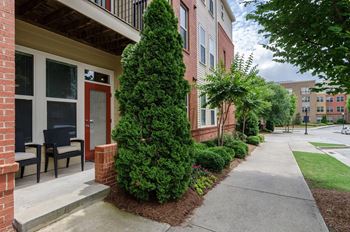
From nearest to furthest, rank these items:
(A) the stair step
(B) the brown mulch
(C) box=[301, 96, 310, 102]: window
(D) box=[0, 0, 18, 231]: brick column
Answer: (D) box=[0, 0, 18, 231]: brick column → (A) the stair step → (B) the brown mulch → (C) box=[301, 96, 310, 102]: window

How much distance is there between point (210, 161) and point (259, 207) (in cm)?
231

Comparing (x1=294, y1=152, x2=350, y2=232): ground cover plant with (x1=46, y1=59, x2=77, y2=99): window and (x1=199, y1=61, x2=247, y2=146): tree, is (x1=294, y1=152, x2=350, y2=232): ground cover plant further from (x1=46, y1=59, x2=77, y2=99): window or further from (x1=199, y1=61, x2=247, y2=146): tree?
(x1=46, y1=59, x2=77, y2=99): window

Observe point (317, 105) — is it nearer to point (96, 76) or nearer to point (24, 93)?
point (96, 76)

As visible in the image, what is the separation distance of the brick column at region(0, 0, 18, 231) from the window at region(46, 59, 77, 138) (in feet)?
7.83

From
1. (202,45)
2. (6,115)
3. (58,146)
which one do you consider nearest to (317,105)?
(202,45)

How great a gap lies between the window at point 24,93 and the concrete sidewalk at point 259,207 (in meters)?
3.77

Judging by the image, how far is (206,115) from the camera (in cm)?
1125

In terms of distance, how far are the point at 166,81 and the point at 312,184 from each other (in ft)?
16.2

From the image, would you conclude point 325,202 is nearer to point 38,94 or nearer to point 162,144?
point 162,144

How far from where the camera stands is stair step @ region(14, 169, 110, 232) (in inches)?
107

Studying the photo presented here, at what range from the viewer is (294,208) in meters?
4.00

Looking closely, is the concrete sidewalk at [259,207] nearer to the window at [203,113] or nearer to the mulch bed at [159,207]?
the mulch bed at [159,207]

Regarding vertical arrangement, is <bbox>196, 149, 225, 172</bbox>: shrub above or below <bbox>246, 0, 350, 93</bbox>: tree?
below

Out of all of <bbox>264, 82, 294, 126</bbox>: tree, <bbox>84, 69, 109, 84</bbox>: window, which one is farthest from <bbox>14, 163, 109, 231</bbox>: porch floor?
<bbox>264, 82, 294, 126</bbox>: tree
